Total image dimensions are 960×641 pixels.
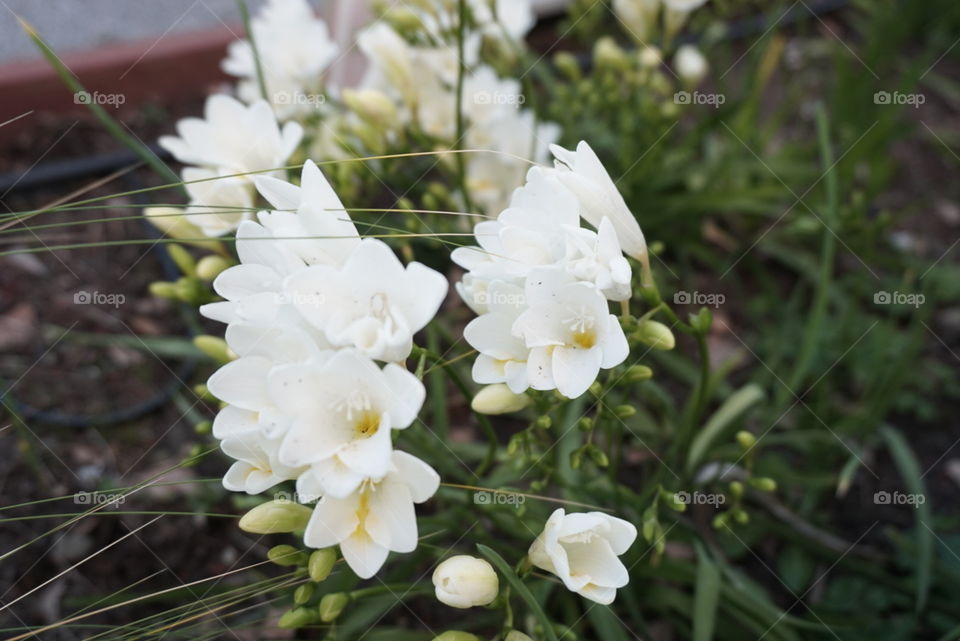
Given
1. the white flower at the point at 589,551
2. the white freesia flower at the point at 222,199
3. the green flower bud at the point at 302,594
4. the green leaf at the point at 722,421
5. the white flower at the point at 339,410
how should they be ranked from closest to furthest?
the white flower at the point at 339,410
the white flower at the point at 589,551
the green flower bud at the point at 302,594
the white freesia flower at the point at 222,199
the green leaf at the point at 722,421

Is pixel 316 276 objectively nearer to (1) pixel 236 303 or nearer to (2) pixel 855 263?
(1) pixel 236 303

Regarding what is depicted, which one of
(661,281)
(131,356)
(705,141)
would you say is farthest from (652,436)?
(131,356)

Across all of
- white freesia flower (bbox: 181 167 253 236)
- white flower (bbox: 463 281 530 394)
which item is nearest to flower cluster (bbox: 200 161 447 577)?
white flower (bbox: 463 281 530 394)

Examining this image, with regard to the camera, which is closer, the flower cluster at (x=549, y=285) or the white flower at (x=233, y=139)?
the flower cluster at (x=549, y=285)

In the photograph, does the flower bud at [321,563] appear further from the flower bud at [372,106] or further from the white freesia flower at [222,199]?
the flower bud at [372,106]

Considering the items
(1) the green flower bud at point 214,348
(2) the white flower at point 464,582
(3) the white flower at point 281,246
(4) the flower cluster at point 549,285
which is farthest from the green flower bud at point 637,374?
(1) the green flower bud at point 214,348

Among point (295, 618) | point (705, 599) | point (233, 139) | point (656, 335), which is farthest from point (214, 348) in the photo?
point (705, 599)

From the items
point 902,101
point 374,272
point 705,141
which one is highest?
point 374,272
